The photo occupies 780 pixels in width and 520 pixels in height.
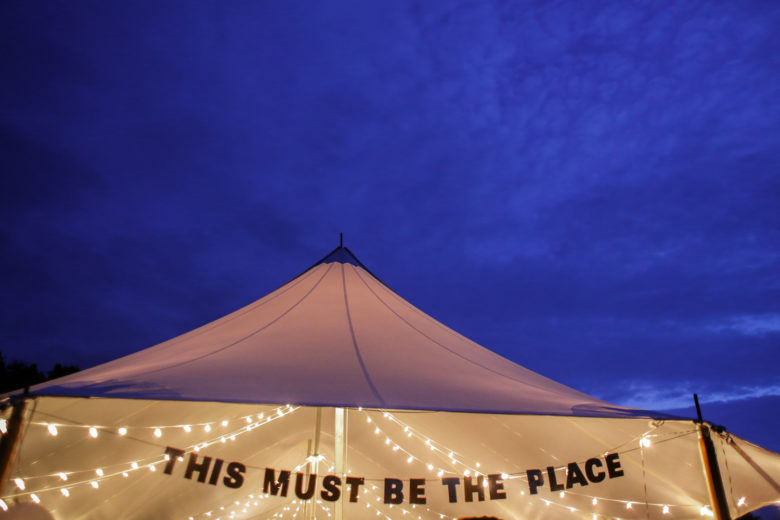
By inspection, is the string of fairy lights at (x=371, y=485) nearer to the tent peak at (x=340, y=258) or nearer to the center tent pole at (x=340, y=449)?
the center tent pole at (x=340, y=449)

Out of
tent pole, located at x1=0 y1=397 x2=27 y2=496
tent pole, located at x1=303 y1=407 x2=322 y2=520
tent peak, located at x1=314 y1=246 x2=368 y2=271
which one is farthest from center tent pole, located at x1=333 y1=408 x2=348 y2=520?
tent pole, located at x1=0 y1=397 x2=27 y2=496

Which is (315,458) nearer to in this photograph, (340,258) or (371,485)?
(371,485)

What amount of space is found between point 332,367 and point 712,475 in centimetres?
187

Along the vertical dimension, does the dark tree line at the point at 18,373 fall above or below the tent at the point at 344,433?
above

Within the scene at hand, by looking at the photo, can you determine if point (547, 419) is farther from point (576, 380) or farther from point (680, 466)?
point (576, 380)

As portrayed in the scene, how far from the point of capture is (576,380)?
74.2 meters

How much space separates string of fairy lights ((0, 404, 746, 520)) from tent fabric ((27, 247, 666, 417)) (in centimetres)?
66

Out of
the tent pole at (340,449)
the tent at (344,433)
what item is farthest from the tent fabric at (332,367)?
the tent pole at (340,449)

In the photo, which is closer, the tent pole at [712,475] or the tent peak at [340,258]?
the tent pole at [712,475]

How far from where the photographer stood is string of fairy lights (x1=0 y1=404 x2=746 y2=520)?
329cm

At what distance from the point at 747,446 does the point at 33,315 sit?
69434 millimetres

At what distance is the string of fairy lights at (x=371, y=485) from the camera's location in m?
3.29

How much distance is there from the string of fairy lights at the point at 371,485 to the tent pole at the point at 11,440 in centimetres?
113

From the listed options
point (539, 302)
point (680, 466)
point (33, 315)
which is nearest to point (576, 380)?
point (539, 302)
